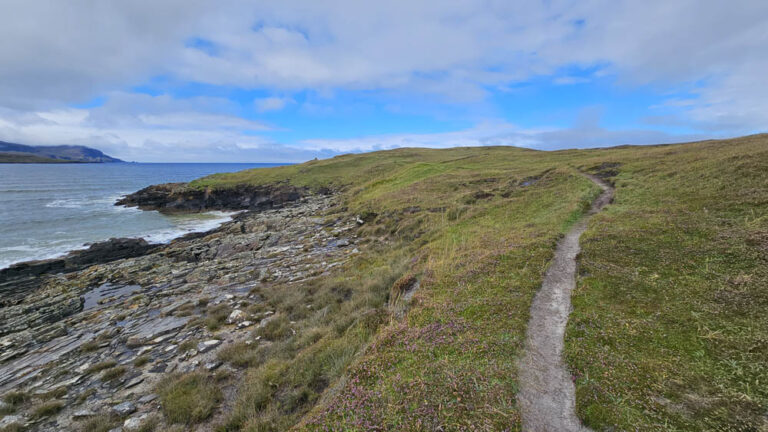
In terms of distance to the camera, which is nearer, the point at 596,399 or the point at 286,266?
the point at 596,399

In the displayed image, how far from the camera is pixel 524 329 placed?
7.45 meters

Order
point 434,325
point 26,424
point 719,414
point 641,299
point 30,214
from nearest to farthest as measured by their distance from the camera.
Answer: point 719,414, point 26,424, point 434,325, point 641,299, point 30,214

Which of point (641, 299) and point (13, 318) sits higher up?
point (641, 299)

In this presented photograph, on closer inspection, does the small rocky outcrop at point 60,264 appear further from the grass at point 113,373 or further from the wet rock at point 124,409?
the wet rock at point 124,409

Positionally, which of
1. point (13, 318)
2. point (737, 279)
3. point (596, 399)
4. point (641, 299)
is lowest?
point (13, 318)

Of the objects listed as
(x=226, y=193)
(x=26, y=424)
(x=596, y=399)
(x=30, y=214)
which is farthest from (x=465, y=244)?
(x=30, y=214)

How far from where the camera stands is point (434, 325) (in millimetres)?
7758

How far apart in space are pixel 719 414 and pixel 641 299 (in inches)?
167

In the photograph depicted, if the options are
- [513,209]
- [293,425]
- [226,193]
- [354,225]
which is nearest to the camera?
[293,425]

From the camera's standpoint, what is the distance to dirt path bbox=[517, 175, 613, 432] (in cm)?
503

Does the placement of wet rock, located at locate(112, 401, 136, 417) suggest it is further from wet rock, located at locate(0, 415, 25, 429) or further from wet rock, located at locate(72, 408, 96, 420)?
wet rock, located at locate(0, 415, 25, 429)

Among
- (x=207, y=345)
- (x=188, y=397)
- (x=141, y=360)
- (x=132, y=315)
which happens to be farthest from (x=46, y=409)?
(x=132, y=315)

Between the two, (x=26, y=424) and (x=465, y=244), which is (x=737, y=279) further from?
(x=26, y=424)

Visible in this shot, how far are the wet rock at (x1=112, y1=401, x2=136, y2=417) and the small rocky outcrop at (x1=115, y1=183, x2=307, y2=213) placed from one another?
44392 millimetres
